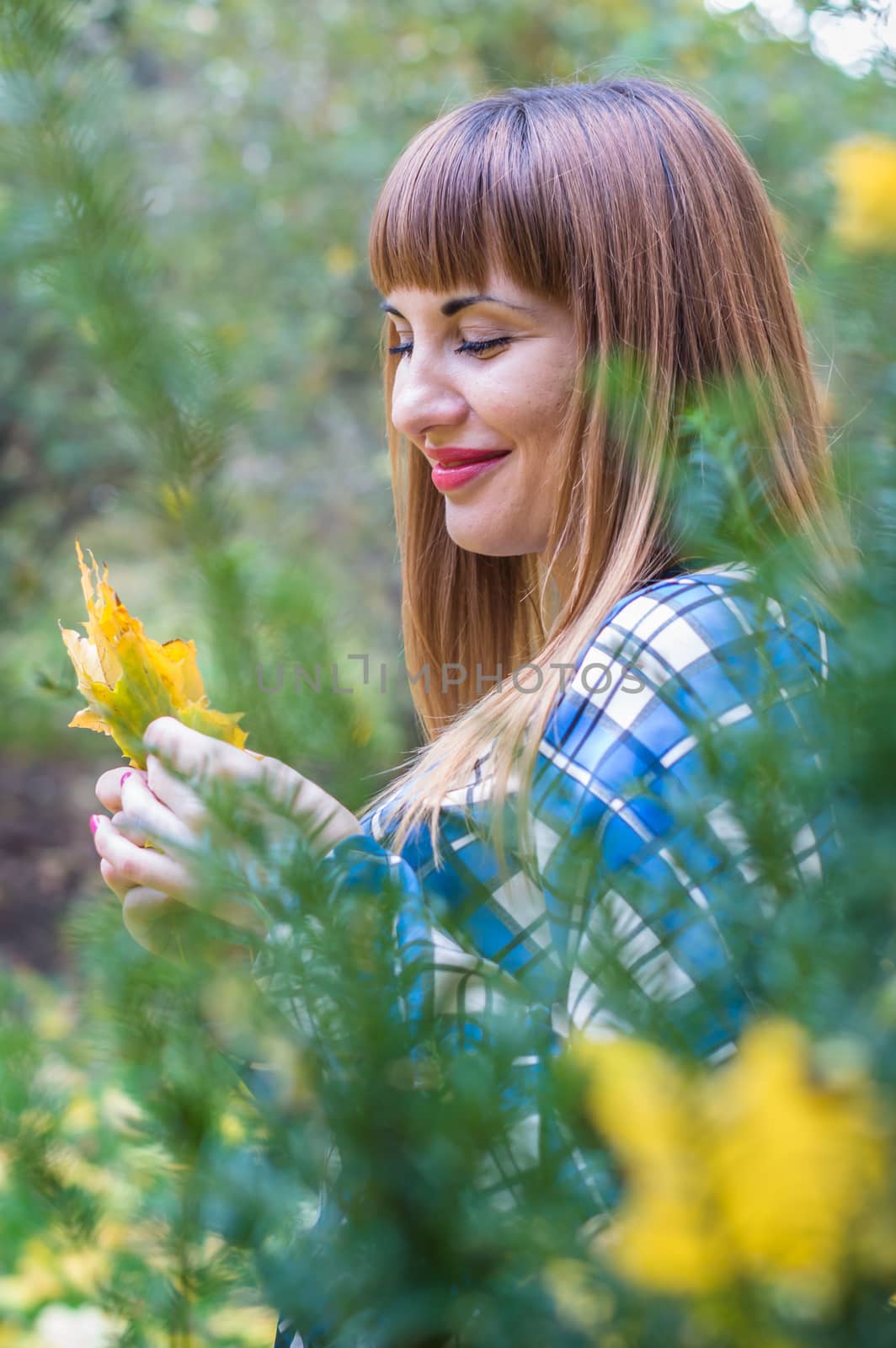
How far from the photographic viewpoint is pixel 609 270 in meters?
0.89

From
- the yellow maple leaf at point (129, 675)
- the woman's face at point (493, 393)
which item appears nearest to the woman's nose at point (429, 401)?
the woman's face at point (493, 393)

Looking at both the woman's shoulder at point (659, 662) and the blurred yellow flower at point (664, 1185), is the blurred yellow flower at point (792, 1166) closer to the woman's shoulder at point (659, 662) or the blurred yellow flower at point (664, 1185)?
the blurred yellow flower at point (664, 1185)

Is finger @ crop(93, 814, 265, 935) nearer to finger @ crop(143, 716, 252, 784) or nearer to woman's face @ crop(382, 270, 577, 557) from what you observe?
finger @ crop(143, 716, 252, 784)

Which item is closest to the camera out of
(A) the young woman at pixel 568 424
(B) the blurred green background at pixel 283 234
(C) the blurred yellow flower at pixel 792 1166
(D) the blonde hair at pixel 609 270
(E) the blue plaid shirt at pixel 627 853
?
(C) the blurred yellow flower at pixel 792 1166

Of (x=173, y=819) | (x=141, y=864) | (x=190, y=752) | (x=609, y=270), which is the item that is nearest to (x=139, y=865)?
(x=141, y=864)

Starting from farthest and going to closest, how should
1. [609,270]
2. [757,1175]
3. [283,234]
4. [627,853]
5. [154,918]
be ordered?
[283,234], [609,270], [154,918], [627,853], [757,1175]

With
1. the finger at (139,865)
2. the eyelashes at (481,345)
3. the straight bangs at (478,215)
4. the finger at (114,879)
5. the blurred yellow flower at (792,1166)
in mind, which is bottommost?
the finger at (114,879)

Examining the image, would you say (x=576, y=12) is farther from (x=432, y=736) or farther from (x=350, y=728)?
(x=350, y=728)

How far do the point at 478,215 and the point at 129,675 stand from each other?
0.51 meters

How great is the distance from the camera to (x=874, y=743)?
0.27 m

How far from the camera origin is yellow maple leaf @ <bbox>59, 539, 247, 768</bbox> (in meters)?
0.61

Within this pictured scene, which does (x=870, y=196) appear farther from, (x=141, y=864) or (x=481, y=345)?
(x=481, y=345)

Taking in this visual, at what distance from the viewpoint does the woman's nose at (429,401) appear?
92 cm

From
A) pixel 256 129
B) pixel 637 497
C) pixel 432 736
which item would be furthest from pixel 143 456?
pixel 256 129
